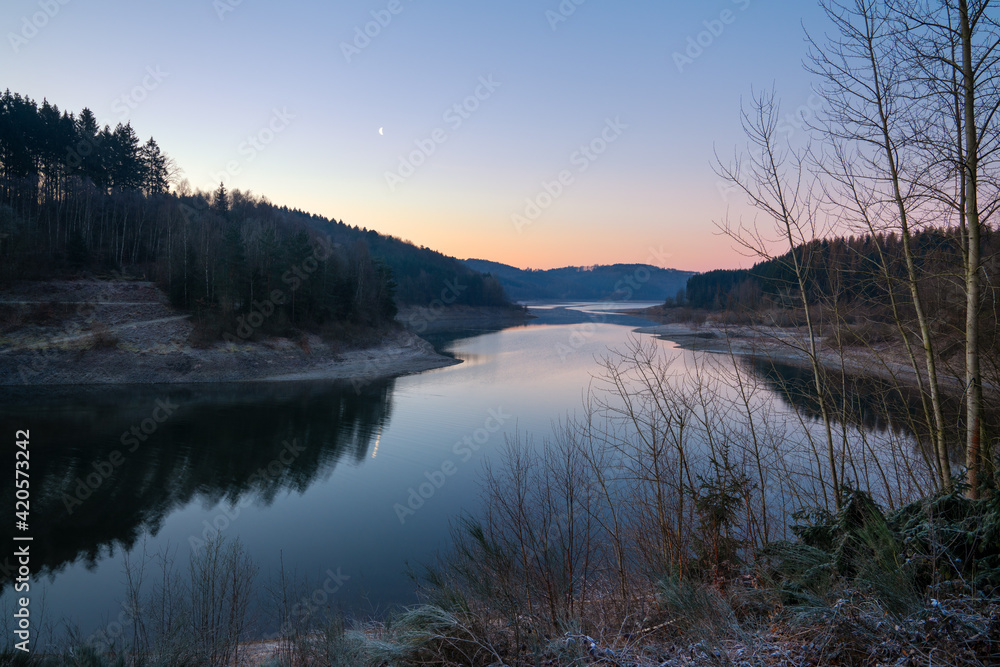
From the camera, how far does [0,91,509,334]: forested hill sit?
35.3m

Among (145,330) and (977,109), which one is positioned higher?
(977,109)

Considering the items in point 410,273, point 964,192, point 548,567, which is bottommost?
point 548,567

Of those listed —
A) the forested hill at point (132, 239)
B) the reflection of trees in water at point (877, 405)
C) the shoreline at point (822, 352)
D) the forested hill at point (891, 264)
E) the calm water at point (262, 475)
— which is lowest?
the calm water at point (262, 475)

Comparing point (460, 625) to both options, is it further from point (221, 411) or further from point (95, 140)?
point (95, 140)

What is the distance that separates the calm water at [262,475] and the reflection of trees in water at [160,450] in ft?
0.20

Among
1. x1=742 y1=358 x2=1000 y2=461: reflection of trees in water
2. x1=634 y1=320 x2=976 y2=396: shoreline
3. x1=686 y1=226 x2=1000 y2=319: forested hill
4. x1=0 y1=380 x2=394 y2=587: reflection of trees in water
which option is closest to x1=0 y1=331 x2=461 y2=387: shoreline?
x1=0 y1=380 x2=394 y2=587: reflection of trees in water

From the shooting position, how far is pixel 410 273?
9869 centimetres

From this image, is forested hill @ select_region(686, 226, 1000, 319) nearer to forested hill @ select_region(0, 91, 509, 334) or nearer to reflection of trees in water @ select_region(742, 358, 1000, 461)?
reflection of trees in water @ select_region(742, 358, 1000, 461)

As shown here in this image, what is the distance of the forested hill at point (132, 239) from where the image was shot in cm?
3531

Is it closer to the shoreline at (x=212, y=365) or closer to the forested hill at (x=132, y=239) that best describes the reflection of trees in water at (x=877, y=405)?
the shoreline at (x=212, y=365)

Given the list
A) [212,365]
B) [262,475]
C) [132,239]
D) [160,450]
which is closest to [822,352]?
[262,475]

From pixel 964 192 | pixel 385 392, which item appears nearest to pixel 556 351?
pixel 385 392

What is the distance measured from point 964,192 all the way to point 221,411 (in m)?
26.1

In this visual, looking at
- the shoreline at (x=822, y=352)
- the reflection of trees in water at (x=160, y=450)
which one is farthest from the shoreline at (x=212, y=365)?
the shoreline at (x=822, y=352)
